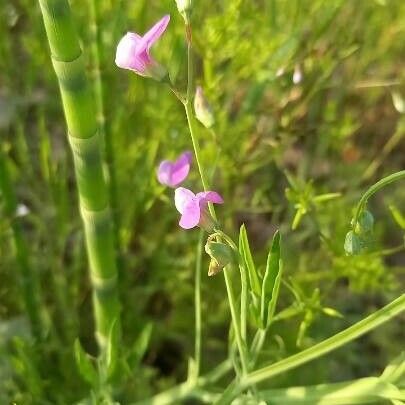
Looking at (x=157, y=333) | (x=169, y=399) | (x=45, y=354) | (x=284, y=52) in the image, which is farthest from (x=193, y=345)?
(x=284, y=52)

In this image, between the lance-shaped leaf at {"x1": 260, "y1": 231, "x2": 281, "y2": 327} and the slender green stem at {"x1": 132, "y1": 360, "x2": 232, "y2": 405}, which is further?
the slender green stem at {"x1": 132, "y1": 360, "x2": 232, "y2": 405}

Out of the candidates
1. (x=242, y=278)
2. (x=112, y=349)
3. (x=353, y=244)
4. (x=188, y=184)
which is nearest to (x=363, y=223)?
(x=353, y=244)

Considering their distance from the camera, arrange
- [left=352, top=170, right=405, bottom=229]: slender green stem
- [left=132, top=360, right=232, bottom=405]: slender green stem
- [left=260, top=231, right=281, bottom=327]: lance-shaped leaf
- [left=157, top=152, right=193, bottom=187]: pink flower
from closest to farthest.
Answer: [left=352, top=170, right=405, bottom=229]: slender green stem < [left=260, top=231, right=281, bottom=327]: lance-shaped leaf < [left=157, top=152, right=193, bottom=187]: pink flower < [left=132, top=360, right=232, bottom=405]: slender green stem

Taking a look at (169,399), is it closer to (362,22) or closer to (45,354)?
(45,354)

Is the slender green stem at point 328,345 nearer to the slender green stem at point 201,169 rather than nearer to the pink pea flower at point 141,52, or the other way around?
the slender green stem at point 201,169

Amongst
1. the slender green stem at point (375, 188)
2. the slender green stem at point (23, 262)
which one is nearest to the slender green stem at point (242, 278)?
the slender green stem at point (375, 188)

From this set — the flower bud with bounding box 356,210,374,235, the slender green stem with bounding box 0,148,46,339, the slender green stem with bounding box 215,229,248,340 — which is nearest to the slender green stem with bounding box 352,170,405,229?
the flower bud with bounding box 356,210,374,235

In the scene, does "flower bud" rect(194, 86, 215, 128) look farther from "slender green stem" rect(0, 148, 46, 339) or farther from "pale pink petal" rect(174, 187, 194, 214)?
"slender green stem" rect(0, 148, 46, 339)
